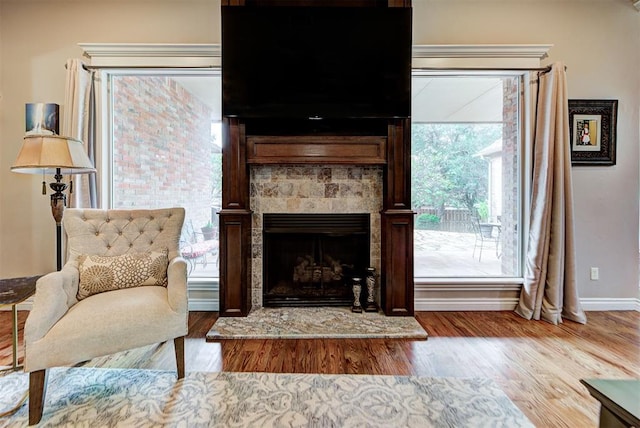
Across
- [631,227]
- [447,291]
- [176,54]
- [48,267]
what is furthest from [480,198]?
[48,267]

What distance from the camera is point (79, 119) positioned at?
113 inches

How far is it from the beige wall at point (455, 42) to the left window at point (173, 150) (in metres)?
0.45

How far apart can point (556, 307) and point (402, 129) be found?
2.10 meters

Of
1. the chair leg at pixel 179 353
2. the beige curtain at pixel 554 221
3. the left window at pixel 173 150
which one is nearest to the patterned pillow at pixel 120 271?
the chair leg at pixel 179 353

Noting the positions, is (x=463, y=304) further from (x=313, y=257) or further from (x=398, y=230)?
(x=313, y=257)

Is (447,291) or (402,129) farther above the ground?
(402,129)

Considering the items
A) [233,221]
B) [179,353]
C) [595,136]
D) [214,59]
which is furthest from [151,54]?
[595,136]

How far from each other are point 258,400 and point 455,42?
135 inches

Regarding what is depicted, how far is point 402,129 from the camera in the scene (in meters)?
2.87

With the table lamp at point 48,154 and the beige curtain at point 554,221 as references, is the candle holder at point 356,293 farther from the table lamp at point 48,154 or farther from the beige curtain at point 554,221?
the table lamp at point 48,154

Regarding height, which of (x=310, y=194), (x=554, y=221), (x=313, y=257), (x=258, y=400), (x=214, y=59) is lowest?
(x=258, y=400)

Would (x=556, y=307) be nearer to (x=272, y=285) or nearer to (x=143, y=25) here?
(x=272, y=285)

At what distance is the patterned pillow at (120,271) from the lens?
1963mm

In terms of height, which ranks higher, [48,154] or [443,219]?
[48,154]
